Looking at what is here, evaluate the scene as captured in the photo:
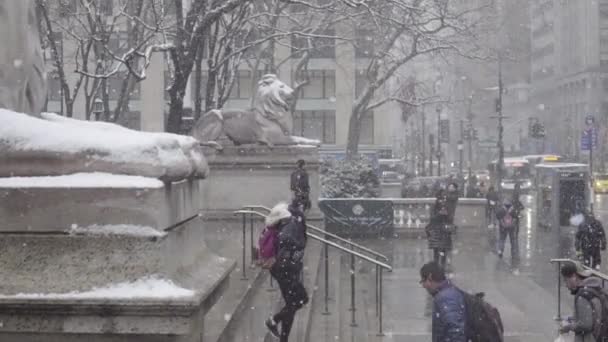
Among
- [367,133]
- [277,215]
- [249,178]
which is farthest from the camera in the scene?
[367,133]

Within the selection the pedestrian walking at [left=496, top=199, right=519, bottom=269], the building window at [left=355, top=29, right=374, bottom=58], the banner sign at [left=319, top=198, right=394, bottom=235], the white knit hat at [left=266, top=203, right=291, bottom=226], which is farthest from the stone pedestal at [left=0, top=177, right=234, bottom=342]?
the building window at [left=355, top=29, right=374, bottom=58]

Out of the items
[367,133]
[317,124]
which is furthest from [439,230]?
[367,133]

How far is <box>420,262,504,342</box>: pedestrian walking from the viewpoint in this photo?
553cm

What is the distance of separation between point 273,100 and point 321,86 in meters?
40.9

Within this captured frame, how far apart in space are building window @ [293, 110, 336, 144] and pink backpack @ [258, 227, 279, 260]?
50.6m

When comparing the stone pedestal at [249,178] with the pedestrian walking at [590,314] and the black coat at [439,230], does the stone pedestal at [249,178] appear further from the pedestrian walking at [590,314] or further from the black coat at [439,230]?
the pedestrian walking at [590,314]

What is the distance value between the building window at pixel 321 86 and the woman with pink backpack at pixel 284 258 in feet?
165

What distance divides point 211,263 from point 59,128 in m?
1.30

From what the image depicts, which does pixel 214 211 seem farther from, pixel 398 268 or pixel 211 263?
pixel 211 263

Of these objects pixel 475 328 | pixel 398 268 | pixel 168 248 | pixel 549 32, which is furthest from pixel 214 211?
pixel 549 32

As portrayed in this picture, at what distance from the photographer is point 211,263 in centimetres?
498

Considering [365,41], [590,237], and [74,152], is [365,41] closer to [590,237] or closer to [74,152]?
[590,237]

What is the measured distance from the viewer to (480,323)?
5629mm

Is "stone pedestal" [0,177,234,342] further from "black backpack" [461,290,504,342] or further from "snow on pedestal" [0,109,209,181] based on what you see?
"black backpack" [461,290,504,342]
